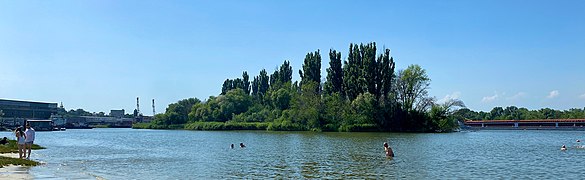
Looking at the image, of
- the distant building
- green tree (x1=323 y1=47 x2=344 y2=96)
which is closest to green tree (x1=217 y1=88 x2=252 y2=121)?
green tree (x1=323 y1=47 x2=344 y2=96)

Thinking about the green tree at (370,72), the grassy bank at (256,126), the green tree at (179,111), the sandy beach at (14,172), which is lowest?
the sandy beach at (14,172)

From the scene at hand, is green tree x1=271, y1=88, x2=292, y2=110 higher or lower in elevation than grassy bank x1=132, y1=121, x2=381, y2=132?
higher

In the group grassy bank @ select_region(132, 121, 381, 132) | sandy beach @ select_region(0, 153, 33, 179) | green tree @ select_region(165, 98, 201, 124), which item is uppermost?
green tree @ select_region(165, 98, 201, 124)

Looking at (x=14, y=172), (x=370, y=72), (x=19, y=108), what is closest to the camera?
(x=14, y=172)

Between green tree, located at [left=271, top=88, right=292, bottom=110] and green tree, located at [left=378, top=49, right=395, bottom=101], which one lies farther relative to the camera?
green tree, located at [left=271, top=88, right=292, bottom=110]

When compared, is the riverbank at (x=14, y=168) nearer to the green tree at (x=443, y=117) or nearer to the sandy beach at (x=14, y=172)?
the sandy beach at (x=14, y=172)

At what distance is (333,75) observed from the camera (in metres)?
110

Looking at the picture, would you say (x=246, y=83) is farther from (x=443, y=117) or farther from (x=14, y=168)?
(x=14, y=168)

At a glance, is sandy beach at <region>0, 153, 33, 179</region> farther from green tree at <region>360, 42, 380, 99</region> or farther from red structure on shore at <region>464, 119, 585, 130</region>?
red structure on shore at <region>464, 119, 585, 130</region>

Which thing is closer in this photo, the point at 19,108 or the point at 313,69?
the point at 313,69

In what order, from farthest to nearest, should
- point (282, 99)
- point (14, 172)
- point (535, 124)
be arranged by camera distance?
point (535, 124), point (282, 99), point (14, 172)

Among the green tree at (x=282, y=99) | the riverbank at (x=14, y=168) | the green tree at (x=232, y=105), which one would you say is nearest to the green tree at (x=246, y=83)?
the green tree at (x=232, y=105)

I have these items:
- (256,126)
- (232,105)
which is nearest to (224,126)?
(232,105)

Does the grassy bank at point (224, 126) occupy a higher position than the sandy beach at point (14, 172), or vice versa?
the grassy bank at point (224, 126)
